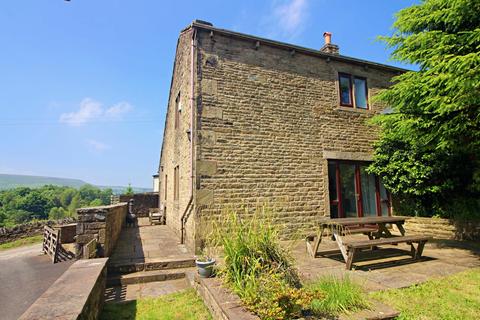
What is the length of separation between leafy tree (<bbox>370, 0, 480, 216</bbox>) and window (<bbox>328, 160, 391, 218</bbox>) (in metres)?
0.42

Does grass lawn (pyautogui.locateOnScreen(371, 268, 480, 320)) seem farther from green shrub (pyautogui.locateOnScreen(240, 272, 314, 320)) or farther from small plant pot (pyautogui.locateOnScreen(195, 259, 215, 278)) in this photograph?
small plant pot (pyautogui.locateOnScreen(195, 259, 215, 278))

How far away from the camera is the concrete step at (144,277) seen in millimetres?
4656

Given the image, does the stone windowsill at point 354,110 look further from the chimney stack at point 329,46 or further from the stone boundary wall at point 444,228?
the stone boundary wall at point 444,228

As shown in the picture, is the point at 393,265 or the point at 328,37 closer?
the point at 393,265

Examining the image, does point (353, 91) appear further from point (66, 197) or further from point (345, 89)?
point (66, 197)

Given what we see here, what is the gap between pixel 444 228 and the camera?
299 inches

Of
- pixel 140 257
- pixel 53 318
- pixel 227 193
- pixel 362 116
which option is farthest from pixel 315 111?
pixel 53 318

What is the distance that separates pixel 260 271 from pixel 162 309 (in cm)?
150

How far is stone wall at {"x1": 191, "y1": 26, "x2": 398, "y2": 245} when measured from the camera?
266 inches

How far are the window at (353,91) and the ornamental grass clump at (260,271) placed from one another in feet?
22.6

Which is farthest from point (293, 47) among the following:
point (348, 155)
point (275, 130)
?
point (348, 155)

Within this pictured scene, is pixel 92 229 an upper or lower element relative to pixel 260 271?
upper

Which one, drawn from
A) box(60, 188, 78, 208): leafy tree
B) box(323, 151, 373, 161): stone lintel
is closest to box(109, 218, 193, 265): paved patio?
box(323, 151, 373, 161): stone lintel

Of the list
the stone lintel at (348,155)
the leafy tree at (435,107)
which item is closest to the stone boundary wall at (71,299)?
the leafy tree at (435,107)
